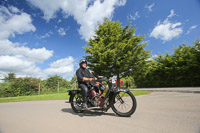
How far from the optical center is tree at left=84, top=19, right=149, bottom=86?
11.8 metres

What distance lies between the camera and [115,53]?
11742mm

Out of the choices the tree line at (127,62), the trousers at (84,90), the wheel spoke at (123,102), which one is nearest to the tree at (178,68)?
the tree line at (127,62)

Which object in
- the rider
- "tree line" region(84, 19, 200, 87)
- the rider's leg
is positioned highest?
"tree line" region(84, 19, 200, 87)

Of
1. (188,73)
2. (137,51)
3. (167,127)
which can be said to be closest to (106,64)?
(137,51)

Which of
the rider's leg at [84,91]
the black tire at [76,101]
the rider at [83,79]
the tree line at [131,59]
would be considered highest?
the tree line at [131,59]

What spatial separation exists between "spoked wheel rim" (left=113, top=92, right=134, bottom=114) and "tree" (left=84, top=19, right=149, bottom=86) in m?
8.45

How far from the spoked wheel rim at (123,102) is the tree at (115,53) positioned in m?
8.45

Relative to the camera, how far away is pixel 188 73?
16203mm

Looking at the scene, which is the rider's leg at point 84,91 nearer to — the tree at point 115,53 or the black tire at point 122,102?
the black tire at point 122,102

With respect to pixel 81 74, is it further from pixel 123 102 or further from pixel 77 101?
pixel 123 102

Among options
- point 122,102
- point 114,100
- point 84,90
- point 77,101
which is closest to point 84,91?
point 84,90

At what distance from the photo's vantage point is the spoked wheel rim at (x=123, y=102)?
10.2 feet

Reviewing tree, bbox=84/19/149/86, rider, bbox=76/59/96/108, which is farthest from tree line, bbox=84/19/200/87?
rider, bbox=76/59/96/108

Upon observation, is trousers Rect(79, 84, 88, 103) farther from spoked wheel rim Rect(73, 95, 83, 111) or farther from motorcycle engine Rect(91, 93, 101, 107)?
spoked wheel rim Rect(73, 95, 83, 111)
